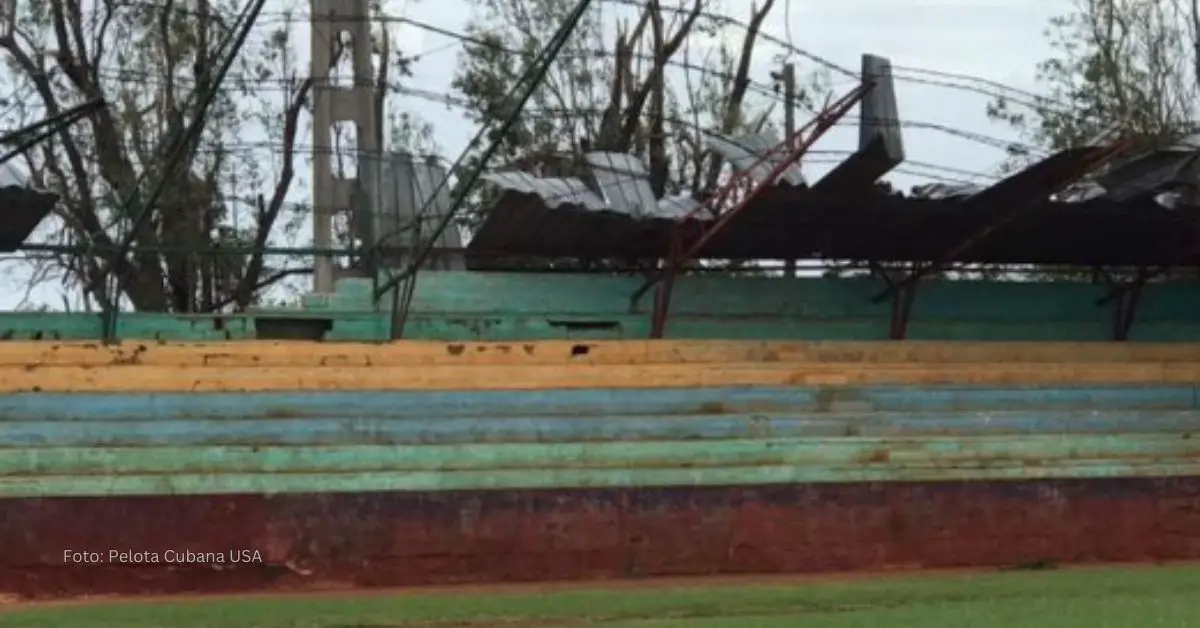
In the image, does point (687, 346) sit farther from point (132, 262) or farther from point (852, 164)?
point (132, 262)

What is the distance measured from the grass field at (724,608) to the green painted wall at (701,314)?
5524 millimetres

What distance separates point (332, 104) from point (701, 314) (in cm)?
A: 549

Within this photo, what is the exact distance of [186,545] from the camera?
14.3 m

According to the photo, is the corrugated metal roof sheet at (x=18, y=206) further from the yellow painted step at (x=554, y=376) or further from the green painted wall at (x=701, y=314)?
the yellow painted step at (x=554, y=376)

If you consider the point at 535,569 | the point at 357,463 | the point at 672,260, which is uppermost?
the point at 672,260

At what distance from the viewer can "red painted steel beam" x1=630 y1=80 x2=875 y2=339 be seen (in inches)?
694

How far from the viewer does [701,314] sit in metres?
20.9

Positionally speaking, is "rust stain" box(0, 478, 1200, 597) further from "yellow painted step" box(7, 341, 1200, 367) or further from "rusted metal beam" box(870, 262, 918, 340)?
"rusted metal beam" box(870, 262, 918, 340)

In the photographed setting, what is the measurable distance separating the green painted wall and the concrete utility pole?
202 cm

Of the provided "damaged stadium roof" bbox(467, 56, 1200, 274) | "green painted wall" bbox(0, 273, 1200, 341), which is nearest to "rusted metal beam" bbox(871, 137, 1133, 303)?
"damaged stadium roof" bbox(467, 56, 1200, 274)

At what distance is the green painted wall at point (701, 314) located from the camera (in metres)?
18.6

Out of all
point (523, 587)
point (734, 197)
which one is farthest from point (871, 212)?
point (523, 587)

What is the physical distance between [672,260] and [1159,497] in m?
5.81

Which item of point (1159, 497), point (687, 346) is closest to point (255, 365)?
point (687, 346)
